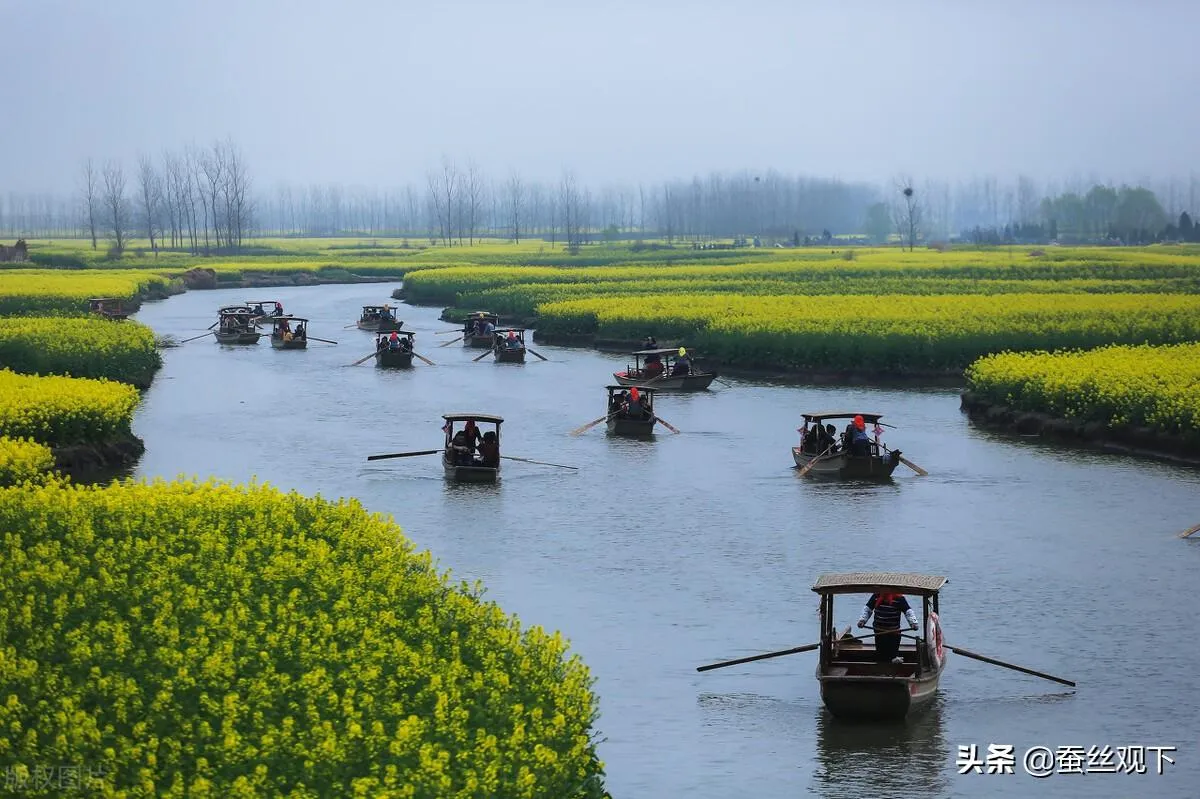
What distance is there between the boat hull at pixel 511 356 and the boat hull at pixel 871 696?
2137 inches

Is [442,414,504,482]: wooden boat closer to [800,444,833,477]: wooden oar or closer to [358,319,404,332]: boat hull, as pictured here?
[800,444,833,477]: wooden oar

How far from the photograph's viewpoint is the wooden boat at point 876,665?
68.0ft

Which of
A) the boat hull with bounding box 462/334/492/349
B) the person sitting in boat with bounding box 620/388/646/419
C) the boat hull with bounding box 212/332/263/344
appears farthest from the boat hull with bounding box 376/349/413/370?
the person sitting in boat with bounding box 620/388/646/419

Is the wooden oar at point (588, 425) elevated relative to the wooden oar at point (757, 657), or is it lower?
elevated

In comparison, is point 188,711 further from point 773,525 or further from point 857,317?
point 857,317

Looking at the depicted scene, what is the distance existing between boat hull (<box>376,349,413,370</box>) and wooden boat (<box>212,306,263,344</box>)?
17317 millimetres

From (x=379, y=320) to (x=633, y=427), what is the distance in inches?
1887

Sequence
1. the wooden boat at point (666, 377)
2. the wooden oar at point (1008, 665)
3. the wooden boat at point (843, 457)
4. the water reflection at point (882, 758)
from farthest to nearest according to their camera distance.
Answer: the wooden boat at point (666, 377)
the wooden boat at point (843, 457)
the wooden oar at point (1008, 665)
the water reflection at point (882, 758)

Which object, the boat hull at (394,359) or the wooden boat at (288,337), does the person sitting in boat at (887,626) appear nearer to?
the boat hull at (394,359)

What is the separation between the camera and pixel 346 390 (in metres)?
63.1

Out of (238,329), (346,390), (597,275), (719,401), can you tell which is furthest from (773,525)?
(597,275)

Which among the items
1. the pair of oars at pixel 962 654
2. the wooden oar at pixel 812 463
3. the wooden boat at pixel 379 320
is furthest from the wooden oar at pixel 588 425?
the wooden boat at pixel 379 320

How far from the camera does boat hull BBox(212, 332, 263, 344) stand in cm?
8681

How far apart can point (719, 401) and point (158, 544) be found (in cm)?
3663
